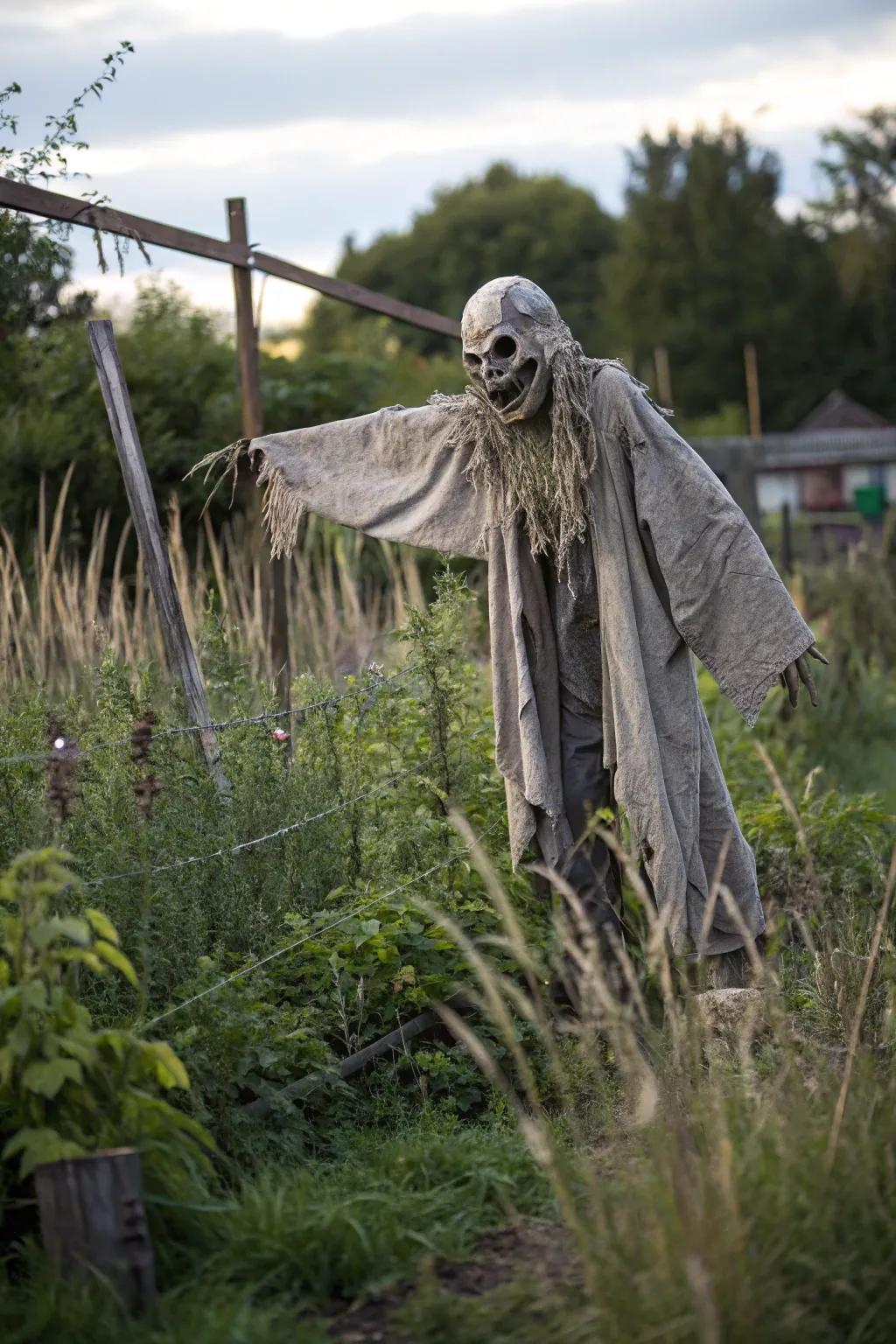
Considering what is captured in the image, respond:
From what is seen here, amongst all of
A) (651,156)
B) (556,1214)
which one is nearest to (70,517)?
(556,1214)

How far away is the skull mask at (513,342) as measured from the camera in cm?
422

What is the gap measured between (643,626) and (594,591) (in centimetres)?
20

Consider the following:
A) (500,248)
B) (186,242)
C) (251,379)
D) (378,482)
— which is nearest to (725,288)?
(500,248)

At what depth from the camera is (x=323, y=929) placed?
4195 millimetres

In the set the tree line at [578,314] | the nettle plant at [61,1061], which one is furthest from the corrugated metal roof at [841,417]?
the nettle plant at [61,1061]

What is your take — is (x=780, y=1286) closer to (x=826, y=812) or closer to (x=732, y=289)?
(x=826, y=812)

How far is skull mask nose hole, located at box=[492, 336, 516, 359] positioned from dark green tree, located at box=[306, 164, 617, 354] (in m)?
50.0

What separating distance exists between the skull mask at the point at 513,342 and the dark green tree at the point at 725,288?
41.1 meters

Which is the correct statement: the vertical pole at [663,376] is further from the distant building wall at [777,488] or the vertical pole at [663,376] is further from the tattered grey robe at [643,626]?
the distant building wall at [777,488]

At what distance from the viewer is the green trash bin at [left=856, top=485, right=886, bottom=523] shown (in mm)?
14859

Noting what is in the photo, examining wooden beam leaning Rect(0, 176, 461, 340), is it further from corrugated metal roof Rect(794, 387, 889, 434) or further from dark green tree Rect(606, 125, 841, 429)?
dark green tree Rect(606, 125, 841, 429)

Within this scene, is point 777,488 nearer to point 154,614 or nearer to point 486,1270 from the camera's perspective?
point 154,614

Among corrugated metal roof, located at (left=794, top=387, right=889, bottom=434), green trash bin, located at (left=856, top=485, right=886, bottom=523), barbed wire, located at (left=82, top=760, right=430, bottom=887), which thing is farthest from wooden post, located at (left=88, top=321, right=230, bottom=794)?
corrugated metal roof, located at (left=794, top=387, right=889, bottom=434)

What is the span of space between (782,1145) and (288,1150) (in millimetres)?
1253
